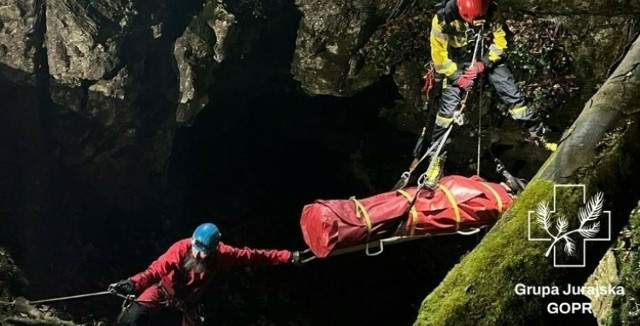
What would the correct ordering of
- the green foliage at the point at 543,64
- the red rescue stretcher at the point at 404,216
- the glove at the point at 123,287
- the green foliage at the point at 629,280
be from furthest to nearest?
the green foliage at the point at 543,64
the green foliage at the point at 629,280
the glove at the point at 123,287
the red rescue stretcher at the point at 404,216

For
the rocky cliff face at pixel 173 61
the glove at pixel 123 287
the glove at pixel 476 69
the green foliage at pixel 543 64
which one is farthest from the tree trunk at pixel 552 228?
the rocky cliff face at pixel 173 61

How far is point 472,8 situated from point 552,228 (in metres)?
3.05

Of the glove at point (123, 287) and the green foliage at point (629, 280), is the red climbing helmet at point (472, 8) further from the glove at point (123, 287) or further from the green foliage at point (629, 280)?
the glove at point (123, 287)

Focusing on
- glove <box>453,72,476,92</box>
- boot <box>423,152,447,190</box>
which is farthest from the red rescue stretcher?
glove <box>453,72,476,92</box>

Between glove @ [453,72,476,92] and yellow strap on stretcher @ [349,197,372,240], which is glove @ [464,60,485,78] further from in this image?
yellow strap on stretcher @ [349,197,372,240]

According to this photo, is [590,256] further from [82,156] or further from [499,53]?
[82,156]

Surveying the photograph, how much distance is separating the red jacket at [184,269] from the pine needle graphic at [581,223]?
3.37m

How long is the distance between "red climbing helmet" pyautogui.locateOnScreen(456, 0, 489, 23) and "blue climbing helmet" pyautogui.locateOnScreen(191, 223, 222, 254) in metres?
3.34

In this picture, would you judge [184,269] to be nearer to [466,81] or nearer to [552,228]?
[466,81]

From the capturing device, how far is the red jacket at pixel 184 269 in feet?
20.6

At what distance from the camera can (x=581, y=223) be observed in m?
3.36

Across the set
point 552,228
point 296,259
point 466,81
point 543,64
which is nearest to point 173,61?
point 296,259

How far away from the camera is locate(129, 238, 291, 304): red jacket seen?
20.6 feet

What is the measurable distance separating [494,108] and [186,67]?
491 cm
